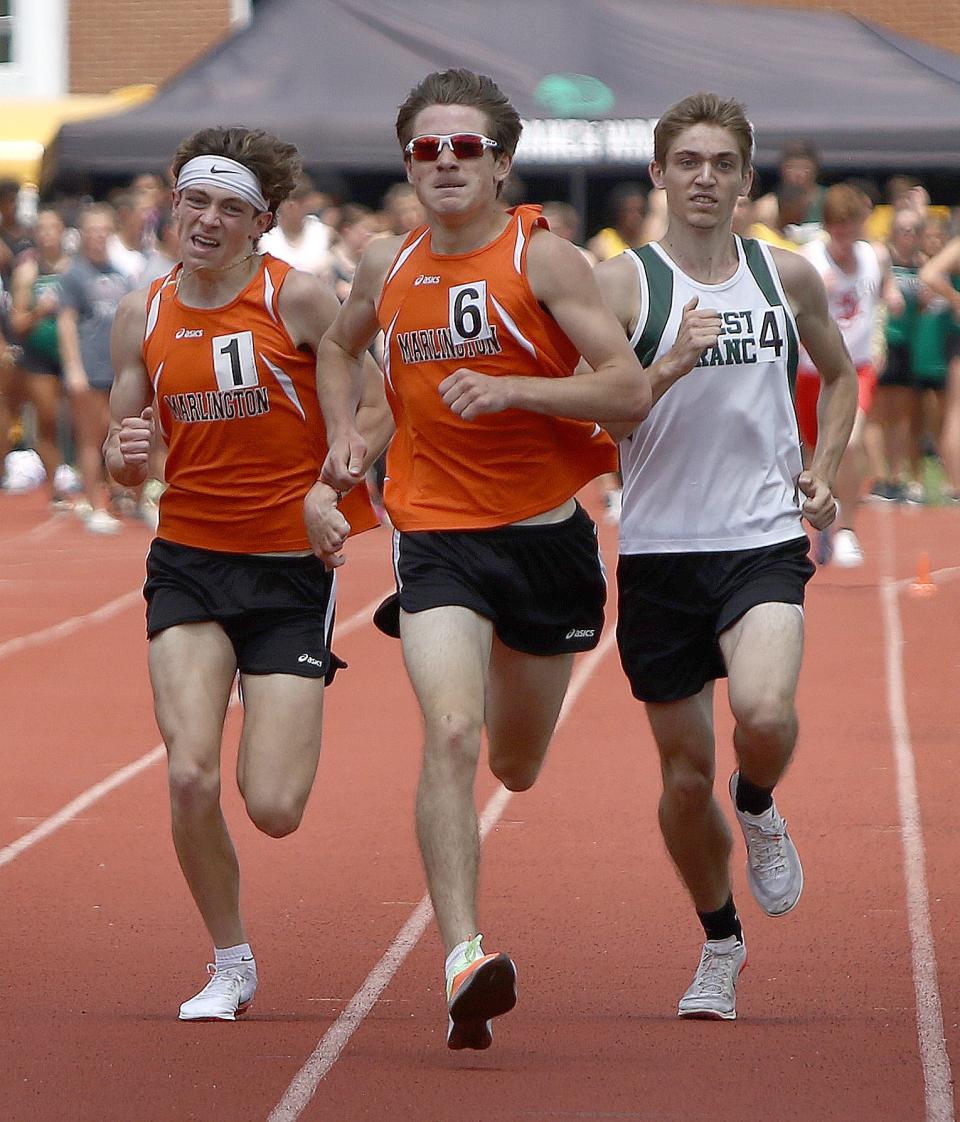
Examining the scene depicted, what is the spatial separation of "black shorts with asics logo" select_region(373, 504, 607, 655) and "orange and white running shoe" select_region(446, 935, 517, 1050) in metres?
0.87

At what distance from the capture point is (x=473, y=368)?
16.0ft

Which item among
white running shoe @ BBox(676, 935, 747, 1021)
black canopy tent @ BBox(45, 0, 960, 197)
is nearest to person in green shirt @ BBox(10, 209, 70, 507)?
black canopy tent @ BBox(45, 0, 960, 197)

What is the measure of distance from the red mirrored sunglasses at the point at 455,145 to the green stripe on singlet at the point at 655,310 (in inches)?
18.1

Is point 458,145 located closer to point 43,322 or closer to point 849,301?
point 849,301

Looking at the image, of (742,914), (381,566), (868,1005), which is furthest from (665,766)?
(381,566)

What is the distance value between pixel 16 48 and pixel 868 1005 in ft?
70.0

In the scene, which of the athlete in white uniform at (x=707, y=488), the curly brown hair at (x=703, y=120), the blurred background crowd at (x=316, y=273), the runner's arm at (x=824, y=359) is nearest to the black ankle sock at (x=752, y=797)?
the athlete in white uniform at (x=707, y=488)

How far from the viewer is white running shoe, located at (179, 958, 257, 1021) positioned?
4926 millimetres

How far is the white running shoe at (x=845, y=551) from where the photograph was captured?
41.0 feet

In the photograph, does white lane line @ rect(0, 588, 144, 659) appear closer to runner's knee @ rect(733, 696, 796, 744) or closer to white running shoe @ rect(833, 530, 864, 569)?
white running shoe @ rect(833, 530, 864, 569)

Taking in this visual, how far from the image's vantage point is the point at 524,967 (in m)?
5.48

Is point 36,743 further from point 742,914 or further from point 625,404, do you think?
point 625,404

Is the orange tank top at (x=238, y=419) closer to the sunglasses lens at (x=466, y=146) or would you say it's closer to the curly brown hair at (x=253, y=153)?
the curly brown hair at (x=253, y=153)

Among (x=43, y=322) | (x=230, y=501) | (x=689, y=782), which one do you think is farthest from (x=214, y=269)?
(x=43, y=322)
